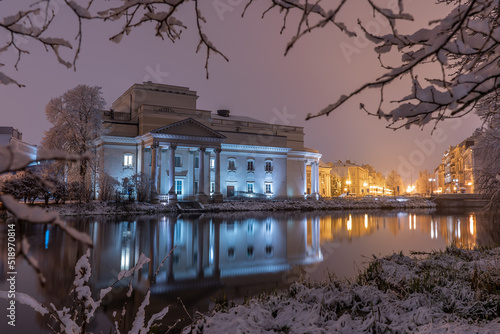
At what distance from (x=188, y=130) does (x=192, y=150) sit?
3681mm

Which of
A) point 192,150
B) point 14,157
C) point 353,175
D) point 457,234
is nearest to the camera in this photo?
point 14,157

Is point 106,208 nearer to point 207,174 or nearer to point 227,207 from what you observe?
point 227,207

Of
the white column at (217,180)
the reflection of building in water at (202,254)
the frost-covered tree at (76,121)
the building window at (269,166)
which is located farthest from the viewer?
the building window at (269,166)

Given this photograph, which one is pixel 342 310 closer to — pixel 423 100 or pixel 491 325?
pixel 491 325

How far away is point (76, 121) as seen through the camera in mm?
34469

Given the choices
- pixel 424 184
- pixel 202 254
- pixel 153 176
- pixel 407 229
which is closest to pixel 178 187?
pixel 153 176

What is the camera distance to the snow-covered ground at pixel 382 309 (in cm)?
430

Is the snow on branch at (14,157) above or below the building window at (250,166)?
below

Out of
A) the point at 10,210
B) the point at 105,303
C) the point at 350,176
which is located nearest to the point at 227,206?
the point at 105,303

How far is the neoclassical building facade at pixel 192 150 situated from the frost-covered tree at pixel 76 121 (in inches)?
178

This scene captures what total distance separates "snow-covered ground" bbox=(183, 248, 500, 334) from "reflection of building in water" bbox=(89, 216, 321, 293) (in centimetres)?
301

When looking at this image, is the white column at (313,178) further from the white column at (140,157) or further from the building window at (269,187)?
the white column at (140,157)

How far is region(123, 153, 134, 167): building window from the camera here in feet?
138

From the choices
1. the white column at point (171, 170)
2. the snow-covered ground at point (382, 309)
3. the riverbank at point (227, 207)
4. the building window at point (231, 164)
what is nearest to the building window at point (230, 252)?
the snow-covered ground at point (382, 309)
